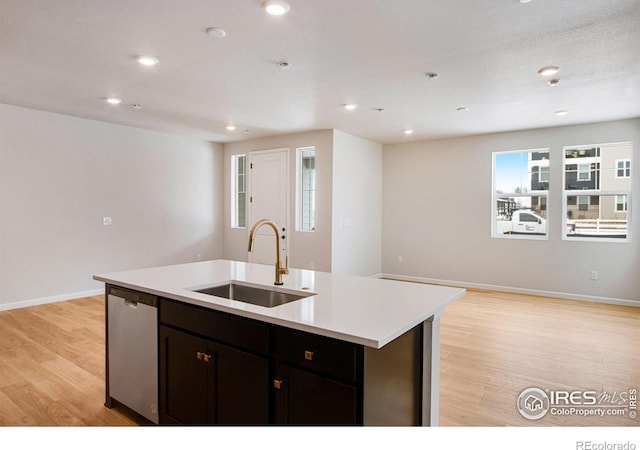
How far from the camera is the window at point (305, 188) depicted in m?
6.37

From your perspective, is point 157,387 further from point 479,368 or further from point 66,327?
point 66,327

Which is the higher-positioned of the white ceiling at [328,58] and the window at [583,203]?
the white ceiling at [328,58]

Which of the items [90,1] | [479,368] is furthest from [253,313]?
[479,368]

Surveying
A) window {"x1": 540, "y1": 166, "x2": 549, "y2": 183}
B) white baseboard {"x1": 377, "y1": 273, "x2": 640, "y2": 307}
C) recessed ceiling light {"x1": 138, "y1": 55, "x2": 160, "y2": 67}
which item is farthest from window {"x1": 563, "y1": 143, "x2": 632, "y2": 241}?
recessed ceiling light {"x1": 138, "y1": 55, "x2": 160, "y2": 67}

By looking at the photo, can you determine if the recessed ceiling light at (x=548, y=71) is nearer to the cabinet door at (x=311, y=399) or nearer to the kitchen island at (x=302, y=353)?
the kitchen island at (x=302, y=353)

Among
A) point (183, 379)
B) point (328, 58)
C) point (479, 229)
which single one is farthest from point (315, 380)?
point (479, 229)

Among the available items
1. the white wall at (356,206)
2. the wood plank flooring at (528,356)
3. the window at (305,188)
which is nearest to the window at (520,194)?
the wood plank flooring at (528,356)

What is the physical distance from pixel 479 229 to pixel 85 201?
5.86 metres

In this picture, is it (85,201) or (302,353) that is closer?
(302,353)

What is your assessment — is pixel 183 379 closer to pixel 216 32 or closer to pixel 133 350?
pixel 133 350

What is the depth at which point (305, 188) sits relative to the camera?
6449mm

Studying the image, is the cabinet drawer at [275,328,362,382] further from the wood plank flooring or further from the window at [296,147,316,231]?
the window at [296,147,316,231]

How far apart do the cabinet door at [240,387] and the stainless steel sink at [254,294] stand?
437 millimetres

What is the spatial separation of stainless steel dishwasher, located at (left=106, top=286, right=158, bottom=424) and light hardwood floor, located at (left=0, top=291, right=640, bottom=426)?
7.2 inches
